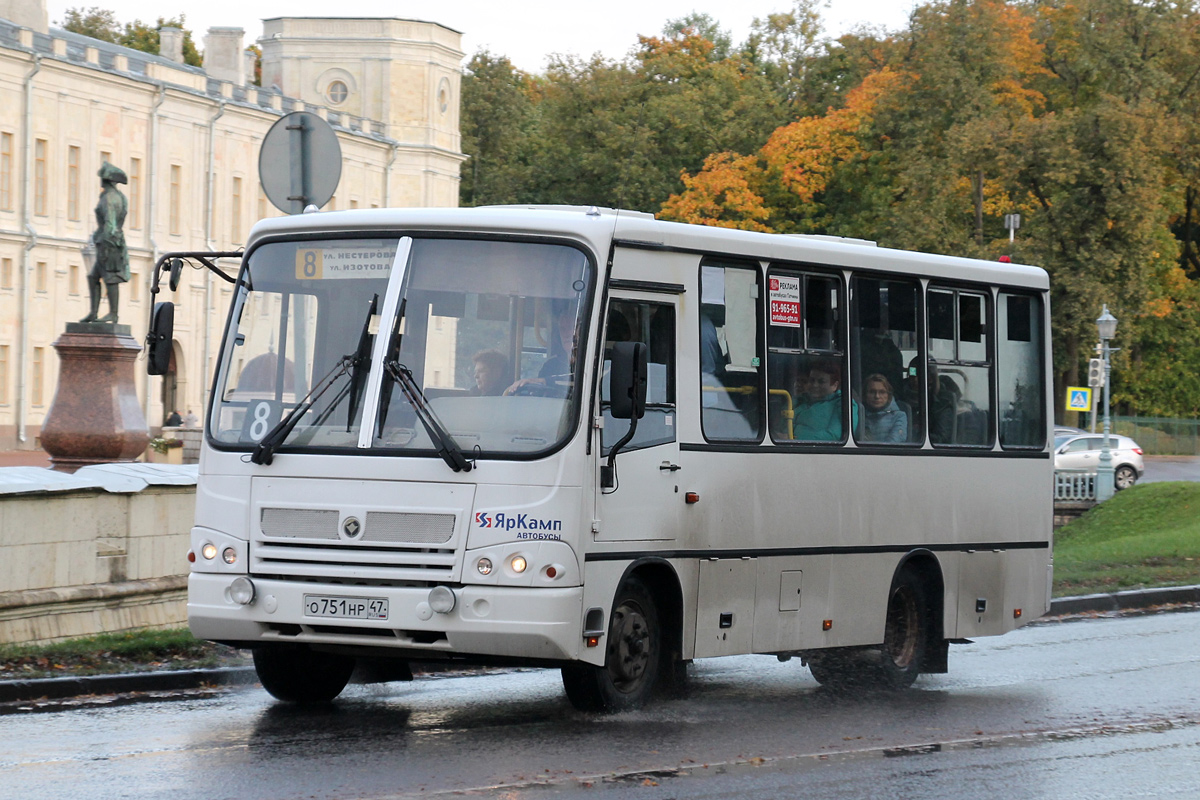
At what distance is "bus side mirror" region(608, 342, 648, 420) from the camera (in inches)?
392

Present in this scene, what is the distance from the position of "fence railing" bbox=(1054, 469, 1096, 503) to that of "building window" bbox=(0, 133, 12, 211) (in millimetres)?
33750

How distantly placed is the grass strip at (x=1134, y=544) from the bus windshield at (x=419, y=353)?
40.1ft

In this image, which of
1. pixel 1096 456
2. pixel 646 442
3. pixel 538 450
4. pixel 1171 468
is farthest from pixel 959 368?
pixel 1171 468

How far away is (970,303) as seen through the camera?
45.8 feet

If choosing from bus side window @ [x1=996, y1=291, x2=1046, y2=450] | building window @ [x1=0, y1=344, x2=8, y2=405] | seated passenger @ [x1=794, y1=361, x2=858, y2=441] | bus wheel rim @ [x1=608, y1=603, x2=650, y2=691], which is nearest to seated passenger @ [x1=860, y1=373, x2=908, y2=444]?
seated passenger @ [x1=794, y1=361, x2=858, y2=441]

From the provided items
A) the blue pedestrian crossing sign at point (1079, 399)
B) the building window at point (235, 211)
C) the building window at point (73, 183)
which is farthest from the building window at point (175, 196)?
the blue pedestrian crossing sign at point (1079, 399)

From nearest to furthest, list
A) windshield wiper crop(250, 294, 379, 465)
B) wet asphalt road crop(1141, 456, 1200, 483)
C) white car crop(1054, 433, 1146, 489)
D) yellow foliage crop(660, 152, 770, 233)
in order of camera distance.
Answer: windshield wiper crop(250, 294, 379, 465)
white car crop(1054, 433, 1146, 489)
wet asphalt road crop(1141, 456, 1200, 483)
yellow foliage crop(660, 152, 770, 233)

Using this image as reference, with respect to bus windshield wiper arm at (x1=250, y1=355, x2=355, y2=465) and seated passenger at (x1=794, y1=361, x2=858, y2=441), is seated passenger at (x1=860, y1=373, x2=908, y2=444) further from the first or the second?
bus windshield wiper arm at (x1=250, y1=355, x2=355, y2=465)

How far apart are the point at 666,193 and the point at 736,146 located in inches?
139

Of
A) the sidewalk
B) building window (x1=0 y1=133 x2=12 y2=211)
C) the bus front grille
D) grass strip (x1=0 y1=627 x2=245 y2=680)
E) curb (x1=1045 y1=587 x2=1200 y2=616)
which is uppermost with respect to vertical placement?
building window (x1=0 y1=133 x2=12 y2=211)

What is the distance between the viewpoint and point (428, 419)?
1005 centimetres

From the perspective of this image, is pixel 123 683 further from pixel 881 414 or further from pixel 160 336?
pixel 881 414

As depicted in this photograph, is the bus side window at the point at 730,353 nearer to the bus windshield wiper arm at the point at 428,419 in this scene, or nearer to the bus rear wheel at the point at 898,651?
the bus windshield wiper arm at the point at 428,419

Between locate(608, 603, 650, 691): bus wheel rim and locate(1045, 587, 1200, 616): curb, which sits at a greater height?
locate(608, 603, 650, 691): bus wheel rim
